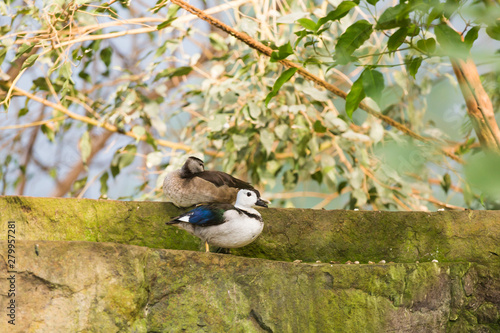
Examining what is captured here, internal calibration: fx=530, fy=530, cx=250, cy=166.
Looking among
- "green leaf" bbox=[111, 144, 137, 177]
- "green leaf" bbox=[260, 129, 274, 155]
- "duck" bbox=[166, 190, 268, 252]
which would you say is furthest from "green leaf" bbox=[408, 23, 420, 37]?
"green leaf" bbox=[111, 144, 137, 177]

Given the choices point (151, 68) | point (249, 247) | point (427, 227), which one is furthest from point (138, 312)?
point (151, 68)

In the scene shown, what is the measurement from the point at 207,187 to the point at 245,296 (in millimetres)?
900

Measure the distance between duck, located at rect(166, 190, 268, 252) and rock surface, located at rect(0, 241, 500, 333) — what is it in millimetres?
222

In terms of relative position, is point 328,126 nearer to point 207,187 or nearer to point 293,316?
point 207,187

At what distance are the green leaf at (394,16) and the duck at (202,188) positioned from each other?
139 centimetres

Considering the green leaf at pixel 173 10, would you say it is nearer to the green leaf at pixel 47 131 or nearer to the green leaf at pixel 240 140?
the green leaf at pixel 240 140

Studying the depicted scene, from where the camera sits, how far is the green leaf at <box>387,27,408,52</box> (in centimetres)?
144

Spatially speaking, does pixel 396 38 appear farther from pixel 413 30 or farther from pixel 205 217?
pixel 205 217

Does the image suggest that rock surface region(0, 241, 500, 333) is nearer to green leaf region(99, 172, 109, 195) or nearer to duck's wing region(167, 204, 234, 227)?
duck's wing region(167, 204, 234, 227)

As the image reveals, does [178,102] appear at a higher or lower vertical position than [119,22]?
lower

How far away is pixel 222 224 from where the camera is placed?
2.18 meters

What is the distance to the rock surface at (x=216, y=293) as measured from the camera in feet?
5.87

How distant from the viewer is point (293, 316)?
75.0 inches

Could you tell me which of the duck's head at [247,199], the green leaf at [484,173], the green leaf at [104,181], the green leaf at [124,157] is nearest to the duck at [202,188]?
the duck's head at [247,199]
